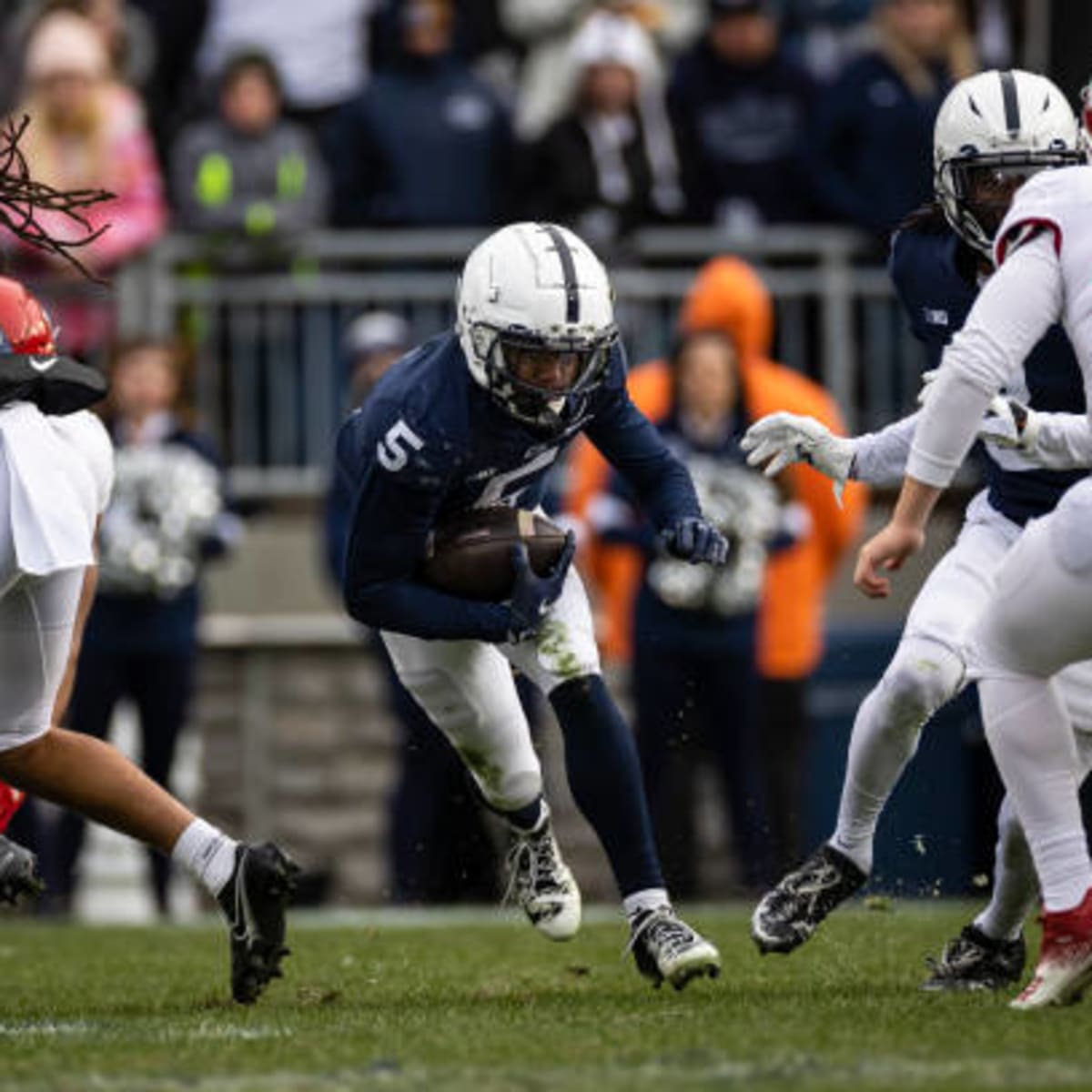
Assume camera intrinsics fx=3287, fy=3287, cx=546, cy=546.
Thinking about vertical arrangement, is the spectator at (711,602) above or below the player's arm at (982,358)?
below

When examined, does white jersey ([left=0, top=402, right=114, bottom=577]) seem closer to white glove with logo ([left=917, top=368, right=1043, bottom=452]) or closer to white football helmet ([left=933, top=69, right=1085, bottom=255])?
white glove with logo ([left=917, top=368, right=1043, bottom=452])

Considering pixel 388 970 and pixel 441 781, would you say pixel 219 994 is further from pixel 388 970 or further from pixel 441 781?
pixel 441 781

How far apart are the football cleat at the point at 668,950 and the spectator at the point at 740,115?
576cm

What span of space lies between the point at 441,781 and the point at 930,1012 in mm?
4821

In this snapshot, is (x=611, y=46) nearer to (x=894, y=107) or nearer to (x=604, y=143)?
(x=604, y=143)

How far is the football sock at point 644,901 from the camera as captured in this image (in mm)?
7129

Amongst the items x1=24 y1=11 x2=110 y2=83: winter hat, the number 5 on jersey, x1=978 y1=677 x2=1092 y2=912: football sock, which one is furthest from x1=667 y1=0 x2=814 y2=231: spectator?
x1=978 y1=677 x2=1092 y2=912: football sock

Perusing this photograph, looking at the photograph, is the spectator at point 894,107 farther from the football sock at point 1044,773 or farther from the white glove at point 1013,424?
the football sock at point 1044,773

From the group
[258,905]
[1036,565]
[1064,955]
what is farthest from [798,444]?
[258,905]

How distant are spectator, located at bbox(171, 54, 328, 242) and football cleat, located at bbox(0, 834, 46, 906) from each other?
563 centimetres

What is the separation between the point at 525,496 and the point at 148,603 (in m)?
3.97

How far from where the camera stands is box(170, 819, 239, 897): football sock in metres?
6.98

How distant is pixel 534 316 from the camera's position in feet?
22.5

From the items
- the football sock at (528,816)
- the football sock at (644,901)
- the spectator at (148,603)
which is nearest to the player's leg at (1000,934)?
the football sock at (644,901)
